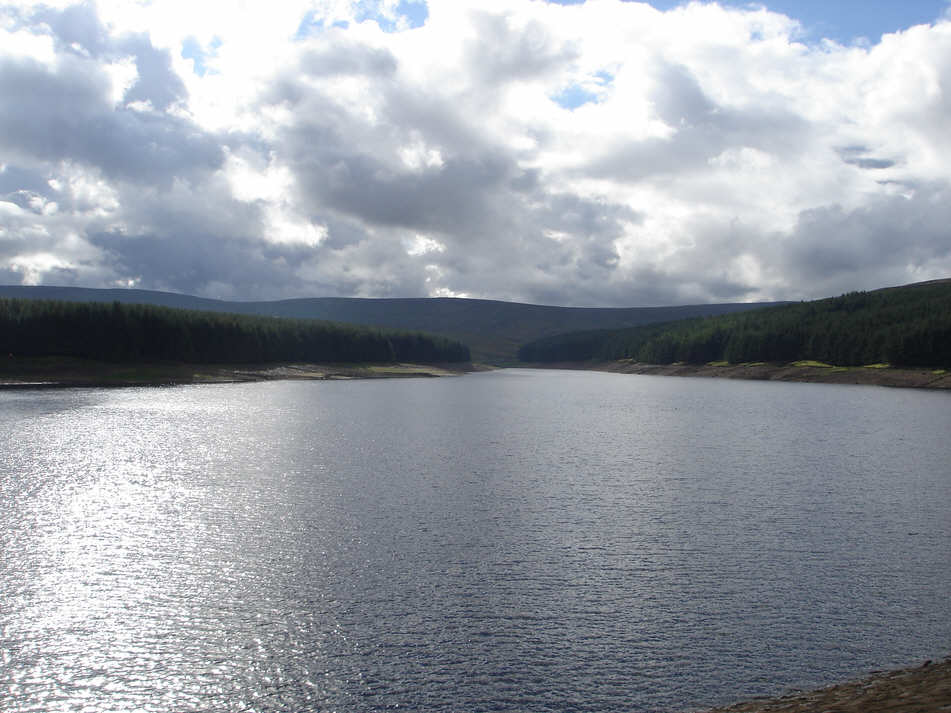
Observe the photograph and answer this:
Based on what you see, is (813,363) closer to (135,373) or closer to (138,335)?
(135,373)

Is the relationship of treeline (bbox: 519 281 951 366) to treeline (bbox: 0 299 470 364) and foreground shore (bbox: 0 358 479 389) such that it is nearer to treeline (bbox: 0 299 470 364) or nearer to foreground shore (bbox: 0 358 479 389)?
foreground shore (bbox: 0 358 479 389)

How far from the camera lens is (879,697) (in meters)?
12.4

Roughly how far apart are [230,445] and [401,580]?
29403 millimetres

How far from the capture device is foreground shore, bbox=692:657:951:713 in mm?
11617

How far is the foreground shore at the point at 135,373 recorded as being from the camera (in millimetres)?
104644

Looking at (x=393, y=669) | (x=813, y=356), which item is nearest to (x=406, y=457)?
(x=393, y=669)

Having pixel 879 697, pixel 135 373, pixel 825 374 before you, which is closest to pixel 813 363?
pixel 825 374

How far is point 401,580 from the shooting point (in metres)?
19.8

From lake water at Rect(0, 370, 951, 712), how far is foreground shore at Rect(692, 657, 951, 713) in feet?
2.32

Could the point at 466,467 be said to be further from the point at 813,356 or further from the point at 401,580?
the point at 813,356

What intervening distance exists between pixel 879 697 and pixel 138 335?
128 meters

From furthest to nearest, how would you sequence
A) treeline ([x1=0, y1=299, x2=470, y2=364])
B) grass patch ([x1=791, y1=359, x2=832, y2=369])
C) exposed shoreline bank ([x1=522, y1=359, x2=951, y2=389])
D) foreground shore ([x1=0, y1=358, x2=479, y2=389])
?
grass patch ([x1=791, y1=359, x2=832, y2=369]), exposed shoreline bank ([x1=522, y1=359, x2=951, y2=389]), treeline ([x1=0, y1=299, x2=470, y2=364]), foreground shore ([x1=0, y1=358, x2=479, y2=389])

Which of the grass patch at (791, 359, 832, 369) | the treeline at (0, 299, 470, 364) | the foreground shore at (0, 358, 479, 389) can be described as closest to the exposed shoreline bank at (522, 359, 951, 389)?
the grass patch at (791, 359, 832, 369)

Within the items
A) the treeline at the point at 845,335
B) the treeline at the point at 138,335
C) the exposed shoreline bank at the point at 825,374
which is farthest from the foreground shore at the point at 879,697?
the treeline at the point at 845,335
